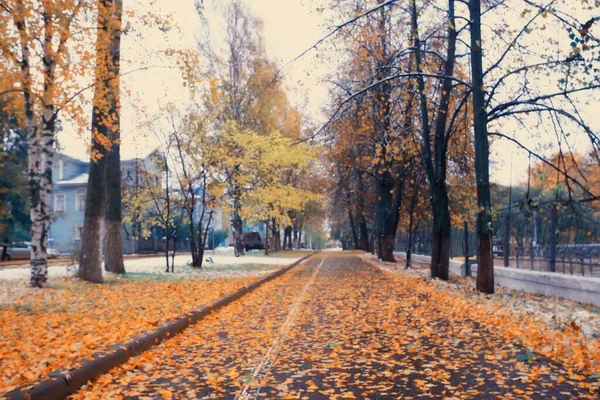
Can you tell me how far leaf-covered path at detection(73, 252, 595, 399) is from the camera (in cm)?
605

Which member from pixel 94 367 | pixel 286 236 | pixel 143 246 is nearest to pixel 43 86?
pixel 94 367

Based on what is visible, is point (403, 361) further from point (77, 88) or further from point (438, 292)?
point (77, 88)

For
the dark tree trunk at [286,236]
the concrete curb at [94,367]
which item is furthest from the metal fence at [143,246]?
the concrete curb at [94,367]

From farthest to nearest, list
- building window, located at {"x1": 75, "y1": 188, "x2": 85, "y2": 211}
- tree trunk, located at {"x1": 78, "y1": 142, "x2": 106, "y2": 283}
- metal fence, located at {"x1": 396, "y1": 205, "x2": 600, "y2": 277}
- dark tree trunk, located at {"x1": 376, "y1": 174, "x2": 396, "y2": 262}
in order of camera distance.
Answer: building window, located at {"x1": 75, "y1": 188, "x2": 85, "y2": 211} < dark tree trunk, located at {"x1": 376, "y1": 174, "x2": 396, "y2": 262} < tree trunk, located at {"x1": 78, "y1": 142, "x2": 106, "y2": 283} < metal fence, located at {"x1": 396, "y1": 205, "x2": 600, "y2": 277}

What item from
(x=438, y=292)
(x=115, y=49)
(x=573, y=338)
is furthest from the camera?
(x=115, y=49)

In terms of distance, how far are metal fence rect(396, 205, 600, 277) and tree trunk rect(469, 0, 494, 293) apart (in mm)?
672

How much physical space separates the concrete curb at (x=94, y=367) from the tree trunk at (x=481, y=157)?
7747mm

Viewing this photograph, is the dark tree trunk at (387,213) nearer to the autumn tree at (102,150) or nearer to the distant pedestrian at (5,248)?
the autumn tree at (102,150)

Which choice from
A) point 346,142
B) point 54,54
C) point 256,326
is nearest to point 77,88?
point 54,54

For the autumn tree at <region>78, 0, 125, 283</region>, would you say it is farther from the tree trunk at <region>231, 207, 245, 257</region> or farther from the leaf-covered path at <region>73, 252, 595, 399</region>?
the tree trunk at <region>231, 207, 245, 257</region>

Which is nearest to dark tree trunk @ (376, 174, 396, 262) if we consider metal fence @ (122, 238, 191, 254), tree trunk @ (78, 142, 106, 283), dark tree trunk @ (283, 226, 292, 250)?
tree trunk @ (78, 142, 106, 283)

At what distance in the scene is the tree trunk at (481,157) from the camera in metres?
14.8

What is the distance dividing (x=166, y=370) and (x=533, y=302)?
30.7 ft

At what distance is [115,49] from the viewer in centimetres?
1902
